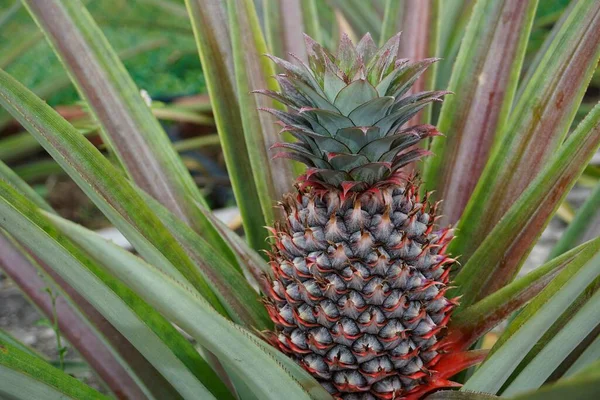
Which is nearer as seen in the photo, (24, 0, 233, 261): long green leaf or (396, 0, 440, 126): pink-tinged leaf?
(24, 0, 233, 261): long green leaf

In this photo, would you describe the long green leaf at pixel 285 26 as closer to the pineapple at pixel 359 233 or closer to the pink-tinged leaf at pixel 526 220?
the pineapple at pixel 359 233

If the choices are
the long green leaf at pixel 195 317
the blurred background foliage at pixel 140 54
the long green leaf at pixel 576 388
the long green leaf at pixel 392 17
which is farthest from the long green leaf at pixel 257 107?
the blurred background foliage at pixel 140 54

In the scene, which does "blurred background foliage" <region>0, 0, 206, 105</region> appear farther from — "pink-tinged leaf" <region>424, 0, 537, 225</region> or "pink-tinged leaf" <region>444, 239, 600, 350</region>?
"pink-tinged leaf" <region>444, 239, 600, 350</region>

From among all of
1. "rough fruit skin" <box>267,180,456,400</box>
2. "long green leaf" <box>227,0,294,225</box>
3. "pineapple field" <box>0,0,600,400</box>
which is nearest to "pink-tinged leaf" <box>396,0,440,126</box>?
"pineapple field" <box>0,0,600,400</box>

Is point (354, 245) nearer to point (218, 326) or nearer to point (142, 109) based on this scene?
point (218, 326)

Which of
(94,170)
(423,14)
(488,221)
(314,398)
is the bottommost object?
(314,398)

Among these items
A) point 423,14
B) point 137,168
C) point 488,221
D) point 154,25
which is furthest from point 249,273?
point 154,25
